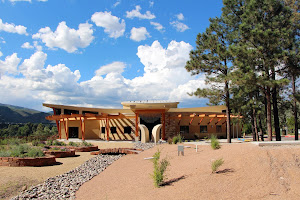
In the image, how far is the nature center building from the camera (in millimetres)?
26344

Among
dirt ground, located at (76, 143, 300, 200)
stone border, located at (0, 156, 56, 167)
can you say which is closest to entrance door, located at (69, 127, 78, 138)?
stone border, located at (0, 156, 56, 167)

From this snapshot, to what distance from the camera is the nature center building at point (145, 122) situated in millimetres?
26344

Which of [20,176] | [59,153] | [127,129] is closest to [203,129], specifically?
[127,129]

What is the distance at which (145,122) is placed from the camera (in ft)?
92.8

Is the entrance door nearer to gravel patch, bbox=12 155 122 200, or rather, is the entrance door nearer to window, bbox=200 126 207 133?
window, bbox=200 126 207 133

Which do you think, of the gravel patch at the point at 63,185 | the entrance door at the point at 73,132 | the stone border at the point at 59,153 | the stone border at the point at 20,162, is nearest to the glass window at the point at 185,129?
the entrance door at the point at 73,132

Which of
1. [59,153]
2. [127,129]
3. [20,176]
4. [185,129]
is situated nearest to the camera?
[20,176]

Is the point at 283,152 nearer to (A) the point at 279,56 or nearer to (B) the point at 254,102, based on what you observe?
(A) the point at 279,56

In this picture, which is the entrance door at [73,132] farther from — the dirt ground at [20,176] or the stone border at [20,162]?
the dirt ground at [20,176]

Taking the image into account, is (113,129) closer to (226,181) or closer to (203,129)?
(203,129)

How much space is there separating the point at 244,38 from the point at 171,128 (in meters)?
15.1

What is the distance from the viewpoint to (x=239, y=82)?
14117mm

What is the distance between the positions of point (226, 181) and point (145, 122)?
858 inches

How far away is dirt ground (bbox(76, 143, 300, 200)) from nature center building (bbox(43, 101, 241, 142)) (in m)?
16.1
